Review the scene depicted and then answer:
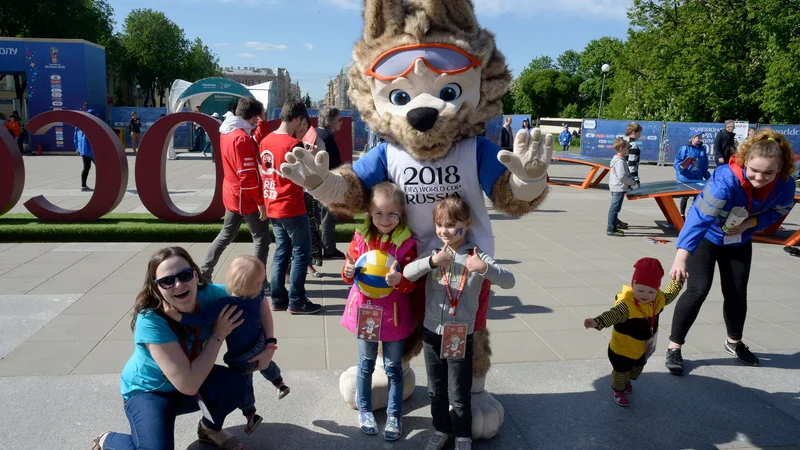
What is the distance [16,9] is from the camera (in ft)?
101

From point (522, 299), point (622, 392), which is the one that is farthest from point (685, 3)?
point (622, 392)

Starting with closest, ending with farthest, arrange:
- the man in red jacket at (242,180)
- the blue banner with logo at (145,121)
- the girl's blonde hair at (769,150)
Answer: the girl's blonde hair at (769,150), the man in red jacket at (242,180), the blue banner with logo at (145,121)

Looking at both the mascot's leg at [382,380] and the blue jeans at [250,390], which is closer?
the blue jeans at [250,390]

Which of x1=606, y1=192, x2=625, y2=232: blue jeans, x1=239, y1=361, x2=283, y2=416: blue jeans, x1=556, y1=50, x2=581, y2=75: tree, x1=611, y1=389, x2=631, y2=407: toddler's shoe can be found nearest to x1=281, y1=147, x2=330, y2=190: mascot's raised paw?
x1=239, y1=361, x2=283, y2=416: blue jeans

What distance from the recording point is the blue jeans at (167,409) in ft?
8.27

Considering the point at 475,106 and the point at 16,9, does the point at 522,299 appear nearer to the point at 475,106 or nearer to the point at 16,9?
the point at 475,106

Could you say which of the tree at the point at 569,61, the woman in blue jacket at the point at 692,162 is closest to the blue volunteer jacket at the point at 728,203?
the woman in blue jacket at the point at 692,162

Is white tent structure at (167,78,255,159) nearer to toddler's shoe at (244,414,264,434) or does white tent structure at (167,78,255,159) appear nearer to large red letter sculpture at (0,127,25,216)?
large red letter sculpture at (0,127,25,216)

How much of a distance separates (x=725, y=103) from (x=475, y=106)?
2615 cm

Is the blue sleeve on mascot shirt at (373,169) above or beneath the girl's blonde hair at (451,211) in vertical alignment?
above

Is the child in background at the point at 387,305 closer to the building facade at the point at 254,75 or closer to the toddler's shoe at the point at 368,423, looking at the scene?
the toddler's shoe at the point at 368,423

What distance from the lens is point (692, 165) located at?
9.58 metres

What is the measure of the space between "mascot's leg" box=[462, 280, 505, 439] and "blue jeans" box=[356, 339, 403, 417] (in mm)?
407

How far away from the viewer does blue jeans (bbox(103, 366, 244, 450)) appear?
99.3 inches
